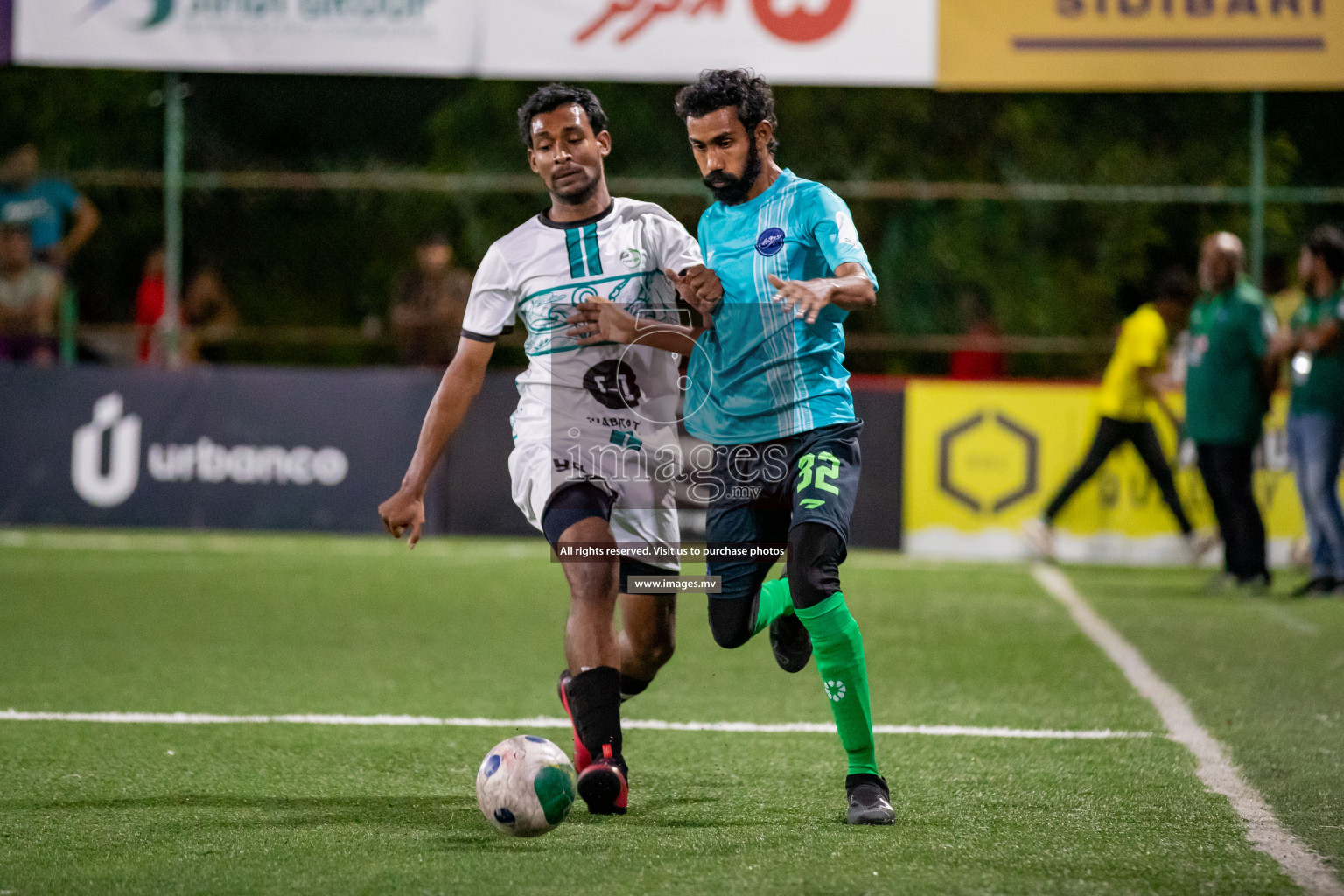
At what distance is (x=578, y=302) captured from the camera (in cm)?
485

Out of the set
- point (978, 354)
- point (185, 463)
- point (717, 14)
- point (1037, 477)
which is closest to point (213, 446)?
point (185, 463)

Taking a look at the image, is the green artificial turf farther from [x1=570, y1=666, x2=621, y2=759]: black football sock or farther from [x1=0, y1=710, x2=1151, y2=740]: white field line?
[x1=570, y1=666, x2=621, y2=759]: black football sock

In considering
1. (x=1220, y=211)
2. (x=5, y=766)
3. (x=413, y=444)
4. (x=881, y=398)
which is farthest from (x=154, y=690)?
(x=1220, y=211)

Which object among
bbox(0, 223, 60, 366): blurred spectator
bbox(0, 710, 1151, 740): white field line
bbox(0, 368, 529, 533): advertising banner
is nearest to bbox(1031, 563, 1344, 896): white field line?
bbox(0, 710, 1151, 740): white field line

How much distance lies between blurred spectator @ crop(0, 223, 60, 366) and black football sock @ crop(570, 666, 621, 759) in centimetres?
957

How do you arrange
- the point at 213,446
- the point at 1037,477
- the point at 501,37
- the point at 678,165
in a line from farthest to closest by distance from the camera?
the point at 678,165, the point at 501,37, the point at 213,446, the point at 1037,477

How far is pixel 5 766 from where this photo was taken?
498 centimetres

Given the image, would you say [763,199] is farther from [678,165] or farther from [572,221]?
[678,165]

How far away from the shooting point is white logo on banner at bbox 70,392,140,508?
473 inches

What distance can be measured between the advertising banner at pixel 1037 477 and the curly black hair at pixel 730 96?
22.6 ft

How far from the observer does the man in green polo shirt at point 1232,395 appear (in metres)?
9.82

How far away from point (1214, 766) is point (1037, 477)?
21.1 ft

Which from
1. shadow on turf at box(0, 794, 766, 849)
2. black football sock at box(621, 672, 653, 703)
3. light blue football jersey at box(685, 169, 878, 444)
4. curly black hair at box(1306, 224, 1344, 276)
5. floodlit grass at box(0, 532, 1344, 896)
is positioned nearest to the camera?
floodlit grass at box(0, 532, 1344, 896)

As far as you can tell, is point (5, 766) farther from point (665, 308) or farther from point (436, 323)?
point (436, 323)
